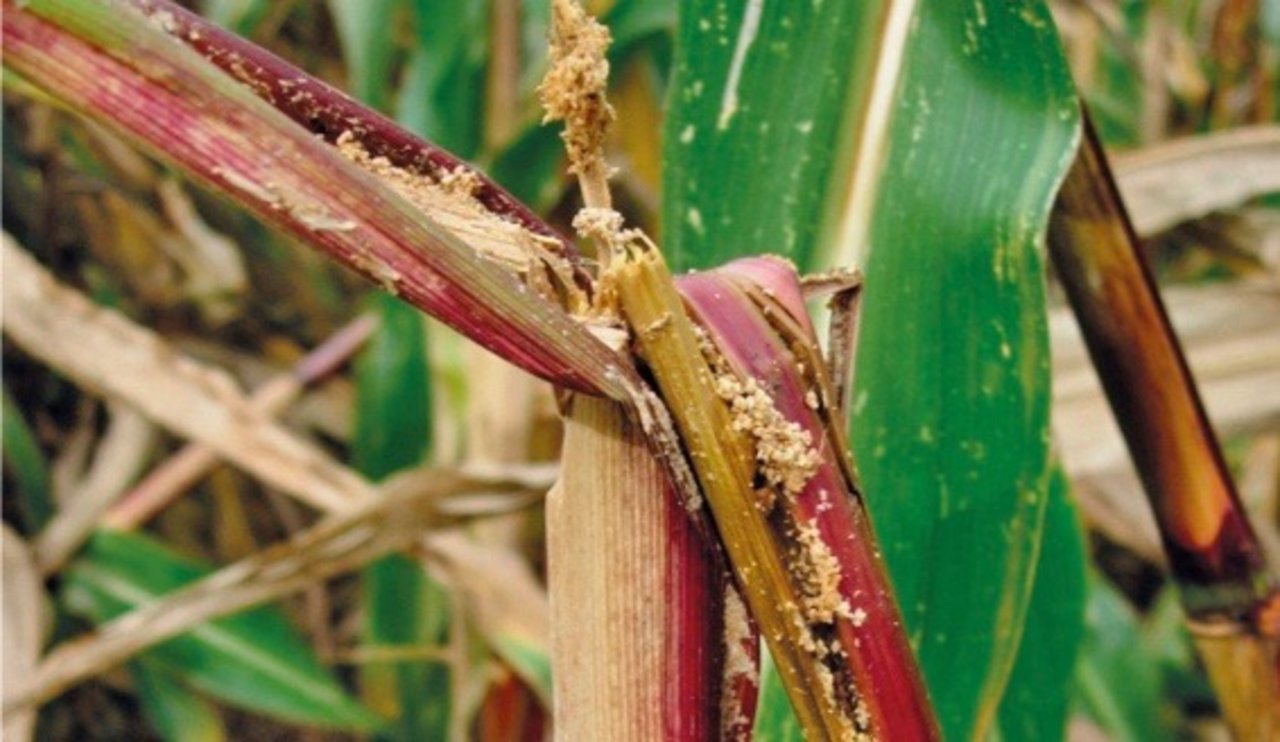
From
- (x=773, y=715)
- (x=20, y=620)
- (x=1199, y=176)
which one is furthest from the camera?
(x=20, y=620)

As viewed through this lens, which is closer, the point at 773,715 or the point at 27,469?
the point at 773,715

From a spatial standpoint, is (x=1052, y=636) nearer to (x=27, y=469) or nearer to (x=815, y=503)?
(x=815, y=503)

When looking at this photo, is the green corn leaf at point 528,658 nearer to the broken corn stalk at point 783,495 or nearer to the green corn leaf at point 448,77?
the green corn leaf at point 448,77

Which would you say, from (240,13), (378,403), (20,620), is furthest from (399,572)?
(240,13)

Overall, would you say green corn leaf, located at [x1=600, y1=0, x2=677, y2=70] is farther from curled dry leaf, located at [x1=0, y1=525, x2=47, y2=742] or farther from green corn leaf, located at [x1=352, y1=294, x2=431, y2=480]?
curled dry leaf, located at [x1=0, y1=525, x2=47, y2=742]

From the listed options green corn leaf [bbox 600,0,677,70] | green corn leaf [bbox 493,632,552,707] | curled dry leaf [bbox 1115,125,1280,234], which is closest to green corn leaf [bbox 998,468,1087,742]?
curled dry leaf [bbox 1115,125,1280,234]

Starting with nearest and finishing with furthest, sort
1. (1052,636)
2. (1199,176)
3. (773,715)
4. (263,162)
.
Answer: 1. (263,162)
2. (773,715)
3. (1052,636)
4. (1199,176)
